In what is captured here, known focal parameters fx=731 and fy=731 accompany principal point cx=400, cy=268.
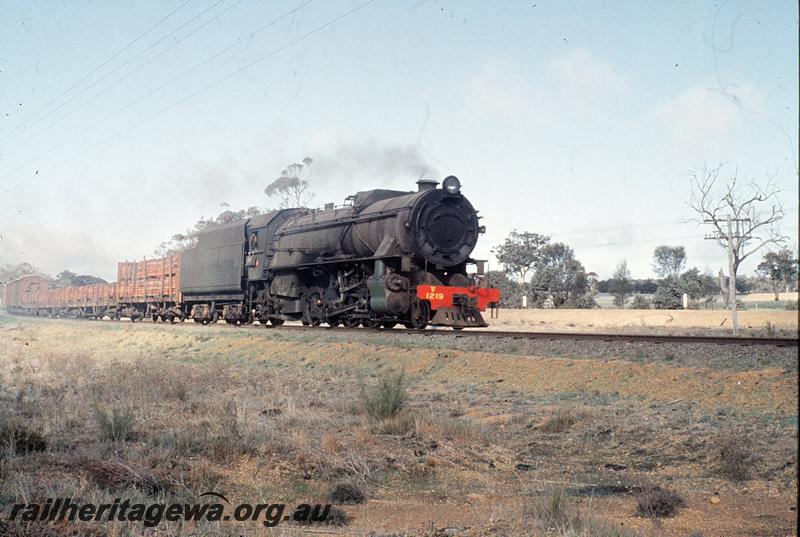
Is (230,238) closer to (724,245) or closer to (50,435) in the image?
(50,435)

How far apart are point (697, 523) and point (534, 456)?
2.71 metres

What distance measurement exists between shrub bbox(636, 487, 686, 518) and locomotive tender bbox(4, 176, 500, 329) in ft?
41.8

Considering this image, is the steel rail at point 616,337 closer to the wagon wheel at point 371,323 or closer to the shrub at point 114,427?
the wagon wheel at point 371,323

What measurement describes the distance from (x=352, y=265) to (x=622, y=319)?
29.9m

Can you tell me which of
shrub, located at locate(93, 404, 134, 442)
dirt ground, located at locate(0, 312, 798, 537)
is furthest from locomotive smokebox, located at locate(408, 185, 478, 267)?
shrub, located at locate(93, 404, 134, 442)

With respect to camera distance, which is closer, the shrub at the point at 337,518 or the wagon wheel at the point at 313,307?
the shrub at the point at 337,518

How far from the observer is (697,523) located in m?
6.59

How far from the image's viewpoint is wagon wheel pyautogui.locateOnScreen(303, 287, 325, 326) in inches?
969

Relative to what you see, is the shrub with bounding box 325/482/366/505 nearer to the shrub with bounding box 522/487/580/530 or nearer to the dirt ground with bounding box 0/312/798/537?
the dirt ground with bounding box 0/312/798/537

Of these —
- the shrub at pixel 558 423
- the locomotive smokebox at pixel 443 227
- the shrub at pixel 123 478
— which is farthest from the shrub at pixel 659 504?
the locomotive smokebox at pixel 443 227

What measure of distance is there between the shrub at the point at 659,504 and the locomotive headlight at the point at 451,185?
578 inches

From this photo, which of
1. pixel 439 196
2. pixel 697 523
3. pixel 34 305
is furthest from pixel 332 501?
pixel 34 305

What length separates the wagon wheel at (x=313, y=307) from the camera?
2462 centimetres

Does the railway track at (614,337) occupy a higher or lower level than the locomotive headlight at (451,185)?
lower
